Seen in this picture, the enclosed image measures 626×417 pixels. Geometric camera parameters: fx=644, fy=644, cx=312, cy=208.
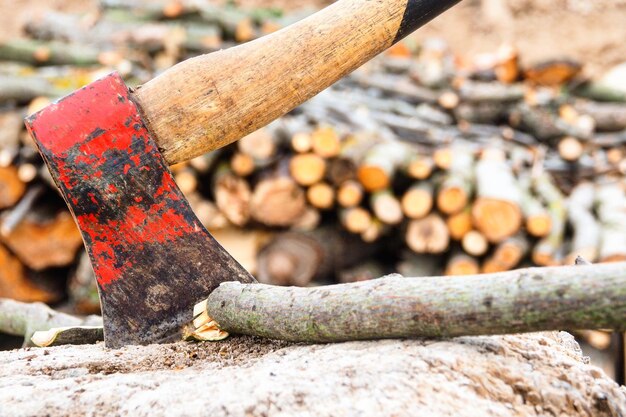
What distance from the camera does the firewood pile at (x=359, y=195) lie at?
3.97 metres

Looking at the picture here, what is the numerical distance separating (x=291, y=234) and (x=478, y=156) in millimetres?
1457

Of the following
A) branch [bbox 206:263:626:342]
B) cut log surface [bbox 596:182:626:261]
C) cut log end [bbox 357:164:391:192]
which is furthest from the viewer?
cut log end [bbox 357:164:391:192]

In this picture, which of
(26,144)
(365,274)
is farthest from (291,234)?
(26,144)

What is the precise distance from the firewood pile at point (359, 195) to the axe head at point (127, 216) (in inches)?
92.4

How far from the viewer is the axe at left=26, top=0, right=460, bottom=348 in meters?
1.55

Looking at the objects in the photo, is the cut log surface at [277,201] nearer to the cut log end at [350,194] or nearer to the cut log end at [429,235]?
the cut log end at [350,194]

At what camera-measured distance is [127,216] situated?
5.20 feet

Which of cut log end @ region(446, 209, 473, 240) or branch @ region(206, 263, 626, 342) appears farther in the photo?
cut log end @ region(446, 209, 473, 240)

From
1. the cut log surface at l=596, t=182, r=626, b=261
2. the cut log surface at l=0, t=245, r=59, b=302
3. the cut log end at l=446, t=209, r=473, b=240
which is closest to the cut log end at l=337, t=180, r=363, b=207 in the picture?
the cut log end at l=446, t=209, r=473, b=240

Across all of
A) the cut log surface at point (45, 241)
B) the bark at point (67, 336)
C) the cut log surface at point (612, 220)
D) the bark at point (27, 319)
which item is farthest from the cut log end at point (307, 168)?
the bark at point (67, 336)

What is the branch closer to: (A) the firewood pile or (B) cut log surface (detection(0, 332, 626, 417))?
(B) cut log surface (detection(0, 332, 626, 417))

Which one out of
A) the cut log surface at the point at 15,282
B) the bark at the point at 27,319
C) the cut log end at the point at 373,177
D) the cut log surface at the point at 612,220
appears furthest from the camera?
the cut log surface at the point at 15,282

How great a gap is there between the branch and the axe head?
0.17 meters

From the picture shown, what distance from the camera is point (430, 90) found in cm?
562
